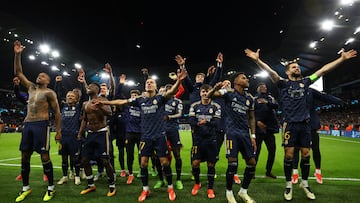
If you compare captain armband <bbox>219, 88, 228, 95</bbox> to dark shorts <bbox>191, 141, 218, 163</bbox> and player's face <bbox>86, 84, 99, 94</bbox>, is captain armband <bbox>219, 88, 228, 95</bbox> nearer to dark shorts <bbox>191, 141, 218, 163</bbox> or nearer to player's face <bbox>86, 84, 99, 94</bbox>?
dark shorts <bbox>191, 141, 218, 163</bbox>

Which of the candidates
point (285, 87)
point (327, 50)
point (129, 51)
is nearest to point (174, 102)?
point (285, 87)

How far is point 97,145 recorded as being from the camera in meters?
6.52

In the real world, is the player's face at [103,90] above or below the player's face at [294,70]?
below

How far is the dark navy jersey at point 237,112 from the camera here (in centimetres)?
573

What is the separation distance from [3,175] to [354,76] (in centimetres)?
4766

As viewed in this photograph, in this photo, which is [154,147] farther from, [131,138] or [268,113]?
[268,113]

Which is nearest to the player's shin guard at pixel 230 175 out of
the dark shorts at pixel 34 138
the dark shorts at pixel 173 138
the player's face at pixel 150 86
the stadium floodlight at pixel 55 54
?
the dark shorts at pixel 173 138

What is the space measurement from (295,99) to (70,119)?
612 cm

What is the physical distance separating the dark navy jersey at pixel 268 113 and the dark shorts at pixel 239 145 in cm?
271

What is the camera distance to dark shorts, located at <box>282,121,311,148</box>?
589 centimetres

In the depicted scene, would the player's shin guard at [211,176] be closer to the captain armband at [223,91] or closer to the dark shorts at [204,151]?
the dark shorts at [204,151]

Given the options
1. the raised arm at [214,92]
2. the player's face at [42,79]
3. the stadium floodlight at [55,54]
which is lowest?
the raised arm at [214,92]

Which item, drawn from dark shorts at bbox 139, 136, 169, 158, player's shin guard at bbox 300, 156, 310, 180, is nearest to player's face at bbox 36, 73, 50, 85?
dark shorts at bbox 139, 136, 169, 158

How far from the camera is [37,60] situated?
38969 millimetres
